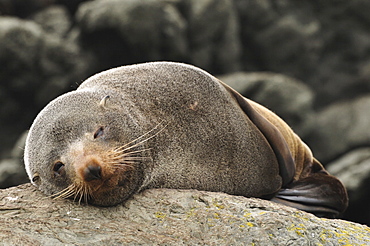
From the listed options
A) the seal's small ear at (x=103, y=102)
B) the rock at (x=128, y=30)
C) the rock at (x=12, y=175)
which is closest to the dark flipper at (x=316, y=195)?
the seal's small ear at (x=103, y=102)

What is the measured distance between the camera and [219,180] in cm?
458

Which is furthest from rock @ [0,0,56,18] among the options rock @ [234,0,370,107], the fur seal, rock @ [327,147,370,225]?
the fur seal

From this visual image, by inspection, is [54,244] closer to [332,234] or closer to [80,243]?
[80,243]

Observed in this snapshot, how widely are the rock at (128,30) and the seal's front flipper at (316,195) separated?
7.65m

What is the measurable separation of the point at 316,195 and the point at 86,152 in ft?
8.86

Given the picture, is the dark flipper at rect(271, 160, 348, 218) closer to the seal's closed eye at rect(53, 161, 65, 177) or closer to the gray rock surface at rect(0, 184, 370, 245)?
the gray rock surface at rect(0, 184, 370, 245)

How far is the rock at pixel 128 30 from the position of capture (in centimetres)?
1246

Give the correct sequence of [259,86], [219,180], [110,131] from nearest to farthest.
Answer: [110,131]
[219,180]
[259,86]

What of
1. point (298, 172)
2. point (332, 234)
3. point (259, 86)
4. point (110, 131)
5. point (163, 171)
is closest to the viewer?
point (332, 234)

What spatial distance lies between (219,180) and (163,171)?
555mm

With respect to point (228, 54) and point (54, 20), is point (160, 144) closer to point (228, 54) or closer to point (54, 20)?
point (54, 20)

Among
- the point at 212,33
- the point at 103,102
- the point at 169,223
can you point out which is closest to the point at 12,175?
the point at 212,33

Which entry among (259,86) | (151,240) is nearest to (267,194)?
(151,240)

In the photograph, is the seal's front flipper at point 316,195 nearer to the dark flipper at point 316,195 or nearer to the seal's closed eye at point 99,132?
the dark flipper at point 316,195
